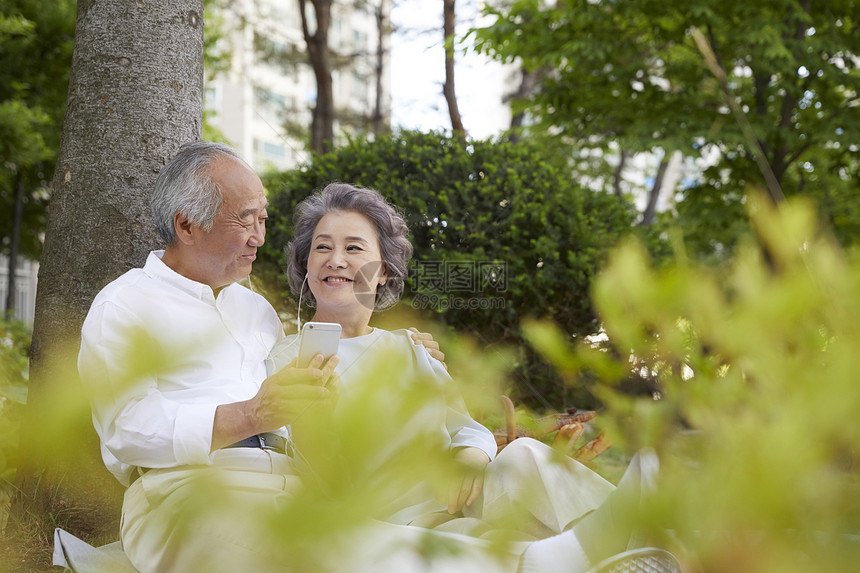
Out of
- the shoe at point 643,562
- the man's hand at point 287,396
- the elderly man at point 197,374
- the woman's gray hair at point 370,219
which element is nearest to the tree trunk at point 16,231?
the woman's gray hair at point 370,219

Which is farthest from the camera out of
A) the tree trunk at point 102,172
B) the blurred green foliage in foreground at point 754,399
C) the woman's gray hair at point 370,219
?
the tree trunk at point 102,172

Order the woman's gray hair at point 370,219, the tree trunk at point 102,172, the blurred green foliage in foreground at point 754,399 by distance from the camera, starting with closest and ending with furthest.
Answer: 1. the blurred green foliage in foreground at point 754,399
2. the woman's gray hair at point 370,219
3. the tree trunk at point 102,172

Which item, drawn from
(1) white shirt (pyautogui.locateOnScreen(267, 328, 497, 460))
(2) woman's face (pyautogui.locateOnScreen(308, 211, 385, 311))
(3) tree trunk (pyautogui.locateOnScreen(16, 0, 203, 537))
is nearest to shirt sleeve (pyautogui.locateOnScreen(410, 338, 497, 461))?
(1) white shirt (pyautogui.locateOnScreen(267, 328, 497, 460))

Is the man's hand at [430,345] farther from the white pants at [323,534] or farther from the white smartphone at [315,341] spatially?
the white smartphone at [315,341]

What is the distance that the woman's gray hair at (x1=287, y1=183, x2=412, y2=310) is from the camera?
2.65 metres

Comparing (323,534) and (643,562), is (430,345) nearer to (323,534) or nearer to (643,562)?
(643,562)

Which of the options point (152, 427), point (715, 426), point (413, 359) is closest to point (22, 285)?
point (152, 427)

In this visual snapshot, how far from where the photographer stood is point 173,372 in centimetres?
138

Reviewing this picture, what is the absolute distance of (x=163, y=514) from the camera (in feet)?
5.98

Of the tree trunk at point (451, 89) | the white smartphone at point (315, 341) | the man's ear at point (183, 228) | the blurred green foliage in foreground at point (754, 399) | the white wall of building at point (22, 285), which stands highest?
the tree trunk at point (451, 89)

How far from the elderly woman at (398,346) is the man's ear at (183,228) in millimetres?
417

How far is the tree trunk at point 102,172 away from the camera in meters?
2.89

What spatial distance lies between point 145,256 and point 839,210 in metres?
11.6

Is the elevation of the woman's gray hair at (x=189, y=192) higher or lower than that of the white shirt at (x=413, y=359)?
higher
